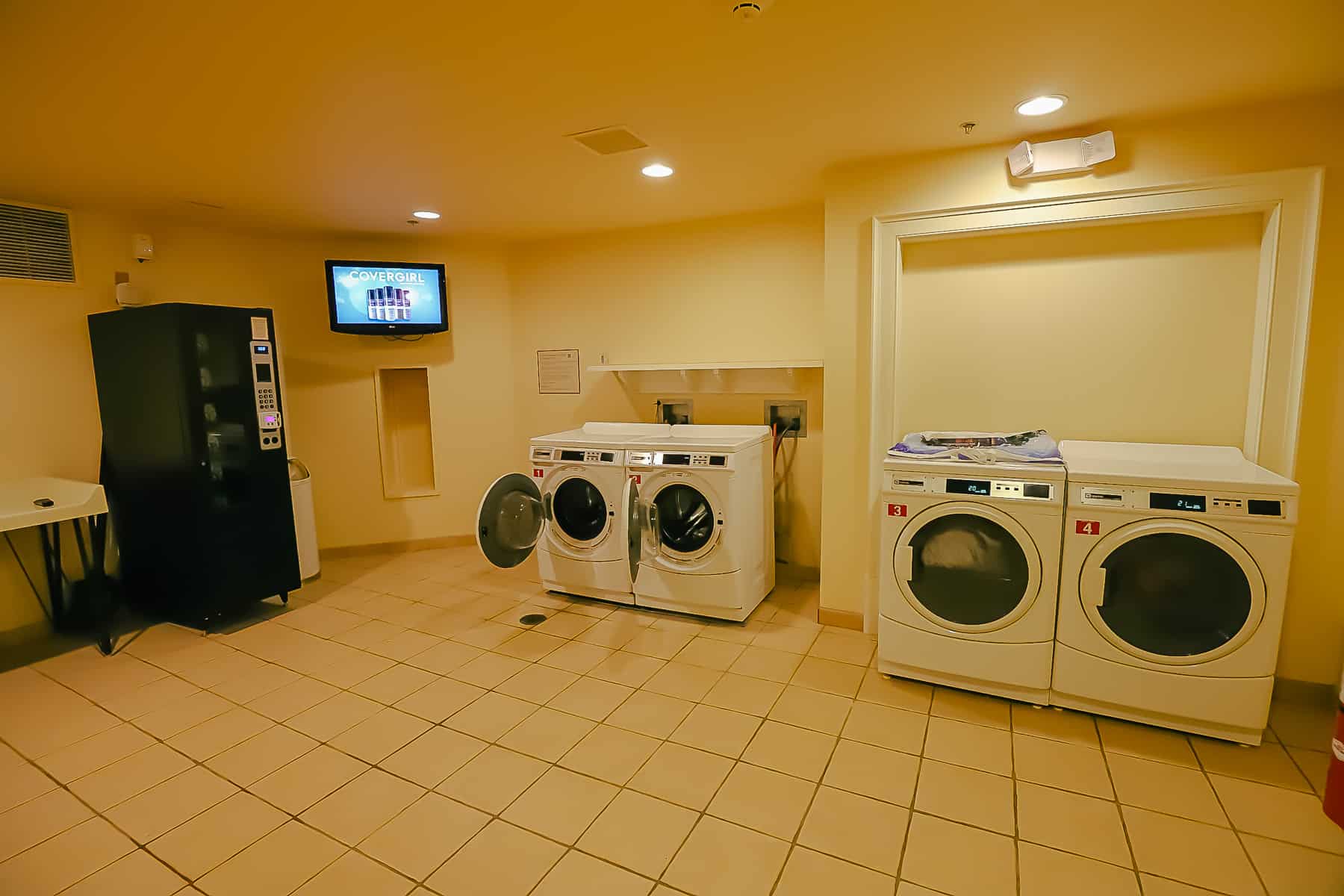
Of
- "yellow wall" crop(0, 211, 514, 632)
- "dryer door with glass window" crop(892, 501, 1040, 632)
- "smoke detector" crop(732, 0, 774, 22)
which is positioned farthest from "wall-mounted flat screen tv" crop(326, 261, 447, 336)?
"dryer door with glass window" crop(892, 501, 1040, 632)

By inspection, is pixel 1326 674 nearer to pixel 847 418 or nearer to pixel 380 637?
pixel 847 418

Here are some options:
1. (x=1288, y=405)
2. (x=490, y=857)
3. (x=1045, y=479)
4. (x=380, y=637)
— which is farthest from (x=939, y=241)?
(x=380, y=637)

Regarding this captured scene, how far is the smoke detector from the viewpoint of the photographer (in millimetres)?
1589

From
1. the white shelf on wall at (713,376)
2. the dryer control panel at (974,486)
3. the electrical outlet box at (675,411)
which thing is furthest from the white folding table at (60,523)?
the dryer control panel at (974,486)

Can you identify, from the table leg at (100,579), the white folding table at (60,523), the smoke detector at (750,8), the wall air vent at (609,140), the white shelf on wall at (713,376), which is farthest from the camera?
the white shelf on wall at (713,376)

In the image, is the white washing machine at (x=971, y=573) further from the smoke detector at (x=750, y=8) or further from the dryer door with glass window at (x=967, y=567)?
the smoke detector at (x=750, y=8)

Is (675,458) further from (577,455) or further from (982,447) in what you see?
(982,447)

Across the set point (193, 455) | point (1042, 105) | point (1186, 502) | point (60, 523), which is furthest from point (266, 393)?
point (1186, 502)

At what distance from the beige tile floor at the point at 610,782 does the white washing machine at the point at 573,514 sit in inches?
21.5

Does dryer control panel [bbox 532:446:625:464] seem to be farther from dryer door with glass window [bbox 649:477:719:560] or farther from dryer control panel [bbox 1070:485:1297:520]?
dryer control panel [bbox 1070:485:1297:520]

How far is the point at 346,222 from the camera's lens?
3949mm

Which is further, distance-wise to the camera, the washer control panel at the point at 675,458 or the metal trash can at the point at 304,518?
the metal trash can at the point at 304,518

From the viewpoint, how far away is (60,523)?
342 cm

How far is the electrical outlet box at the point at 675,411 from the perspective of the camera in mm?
4242
